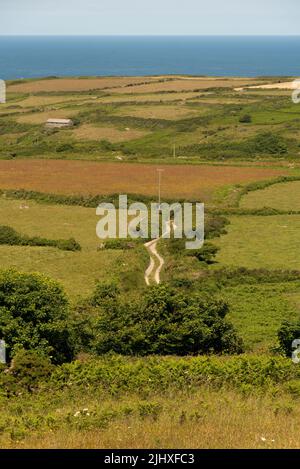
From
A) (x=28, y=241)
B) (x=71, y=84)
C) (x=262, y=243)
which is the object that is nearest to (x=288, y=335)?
(x=262, y=243)

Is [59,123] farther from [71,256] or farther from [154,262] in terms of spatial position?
[154,262]

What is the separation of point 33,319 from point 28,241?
18.7m

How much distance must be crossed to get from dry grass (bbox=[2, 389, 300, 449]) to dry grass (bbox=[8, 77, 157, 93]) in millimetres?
111193

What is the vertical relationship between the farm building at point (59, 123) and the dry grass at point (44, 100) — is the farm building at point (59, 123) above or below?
below

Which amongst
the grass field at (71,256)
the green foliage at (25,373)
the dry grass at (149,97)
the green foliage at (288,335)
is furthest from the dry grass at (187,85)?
the green foliage at (25,373)

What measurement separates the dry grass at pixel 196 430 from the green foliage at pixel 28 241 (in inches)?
916

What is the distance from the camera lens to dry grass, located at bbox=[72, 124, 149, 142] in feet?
276

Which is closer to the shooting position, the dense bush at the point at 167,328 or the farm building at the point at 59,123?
the dense bush at the point at 167,328

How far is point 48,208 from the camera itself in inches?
2056

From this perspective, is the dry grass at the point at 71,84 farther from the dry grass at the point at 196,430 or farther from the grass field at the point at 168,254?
the dry grass at the point at 196,430

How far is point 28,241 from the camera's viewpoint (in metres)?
42.5

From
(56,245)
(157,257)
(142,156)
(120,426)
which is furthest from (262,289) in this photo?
(142,156)

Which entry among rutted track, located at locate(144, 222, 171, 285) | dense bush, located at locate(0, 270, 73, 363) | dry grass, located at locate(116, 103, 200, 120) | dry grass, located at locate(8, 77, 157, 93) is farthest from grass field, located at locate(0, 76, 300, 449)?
dry grass, located at locate(8, 77, 157, 93)

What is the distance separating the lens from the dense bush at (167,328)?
84.1 ft
